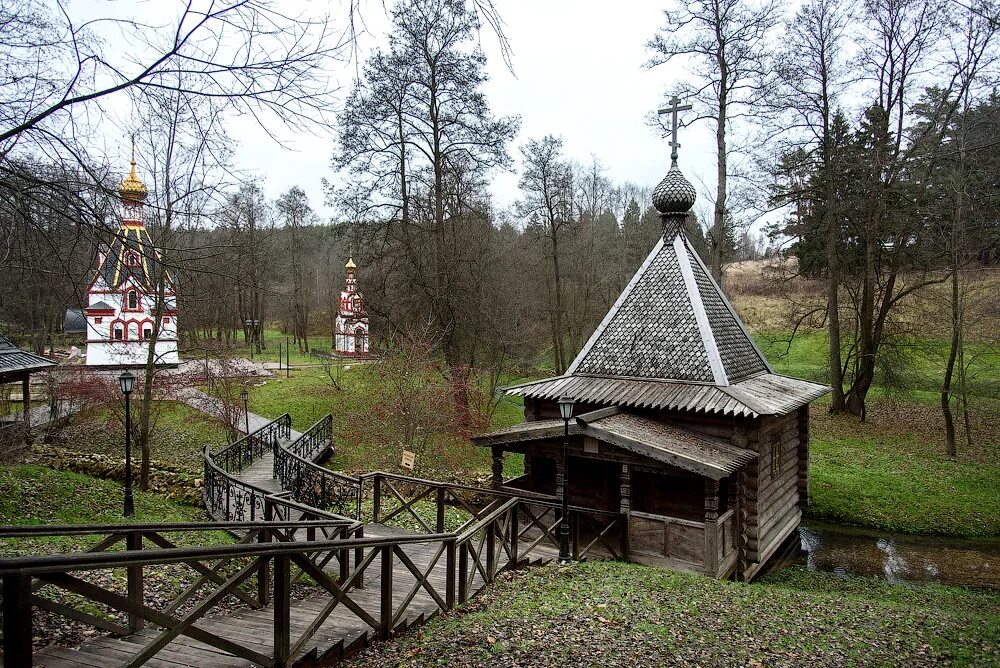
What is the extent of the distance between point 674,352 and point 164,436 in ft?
57.0

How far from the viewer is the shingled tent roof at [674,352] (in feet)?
40.4

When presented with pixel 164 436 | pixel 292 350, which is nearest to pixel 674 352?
pixel 164 436

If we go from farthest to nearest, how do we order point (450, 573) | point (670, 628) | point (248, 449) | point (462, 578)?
1. point (248, 449)
2. point (462, 578)
3. point (450, 573)
4. point (670, 628)

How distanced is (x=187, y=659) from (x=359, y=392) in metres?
19.8

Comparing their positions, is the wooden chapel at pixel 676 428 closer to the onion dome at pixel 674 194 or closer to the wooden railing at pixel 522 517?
the onion dome at pixel 674 194

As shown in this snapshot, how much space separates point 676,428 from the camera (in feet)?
40.3

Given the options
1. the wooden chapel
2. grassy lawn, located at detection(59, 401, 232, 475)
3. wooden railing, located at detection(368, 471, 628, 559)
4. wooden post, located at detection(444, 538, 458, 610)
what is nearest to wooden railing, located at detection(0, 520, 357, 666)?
wooden post, located at detection(444, 538, 458, 610)

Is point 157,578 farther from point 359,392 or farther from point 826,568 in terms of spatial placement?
point 359,392

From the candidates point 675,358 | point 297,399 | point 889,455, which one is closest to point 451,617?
point 675,358

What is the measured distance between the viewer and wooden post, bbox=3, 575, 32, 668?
3.06 m

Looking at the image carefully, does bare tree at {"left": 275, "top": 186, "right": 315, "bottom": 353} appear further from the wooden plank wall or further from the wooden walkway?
the wooden walkway

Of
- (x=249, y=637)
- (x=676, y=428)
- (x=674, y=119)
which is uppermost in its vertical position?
(x=674, y=119)

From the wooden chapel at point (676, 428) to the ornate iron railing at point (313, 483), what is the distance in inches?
110

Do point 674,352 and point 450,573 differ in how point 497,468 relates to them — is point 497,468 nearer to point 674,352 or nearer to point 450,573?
point 674,352
